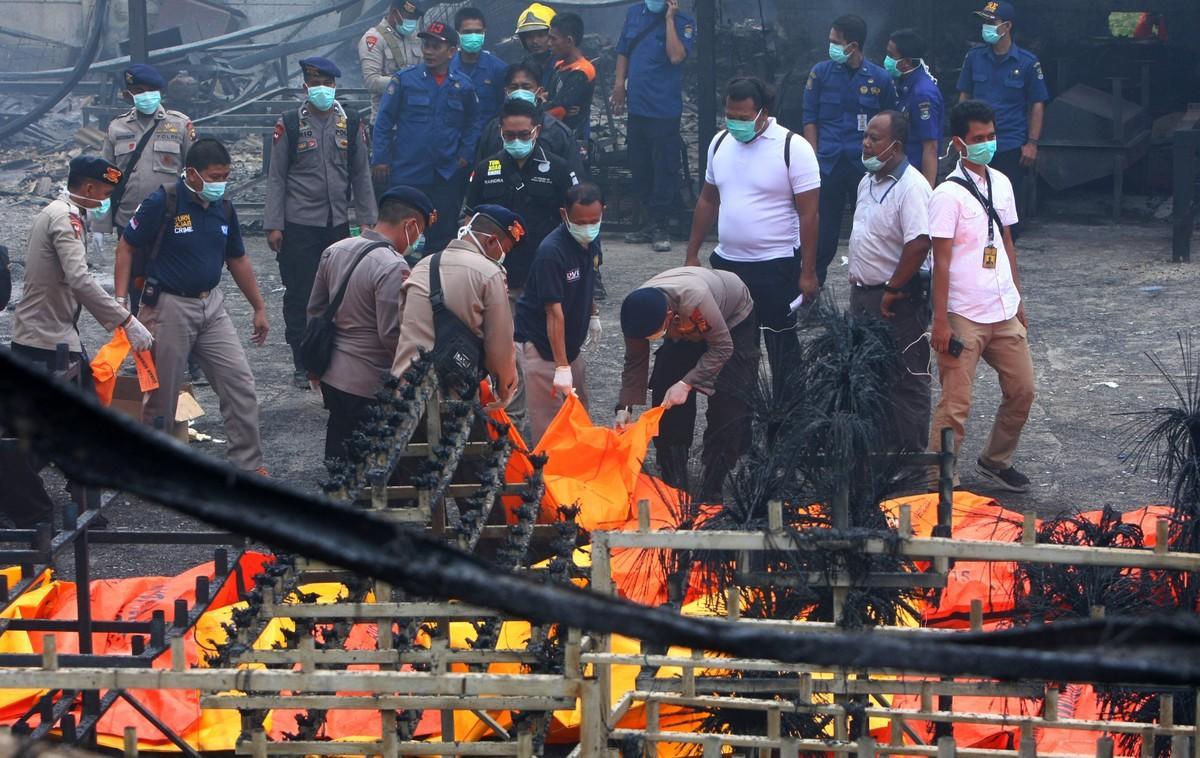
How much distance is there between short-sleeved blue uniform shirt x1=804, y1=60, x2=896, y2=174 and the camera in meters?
9.72

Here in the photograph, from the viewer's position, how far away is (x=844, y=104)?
32.1 feet

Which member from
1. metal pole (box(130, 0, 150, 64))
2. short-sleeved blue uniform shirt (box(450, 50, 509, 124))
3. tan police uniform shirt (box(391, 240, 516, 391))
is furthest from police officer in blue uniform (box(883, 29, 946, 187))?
metal pole (box(130, 0, 150, 64))

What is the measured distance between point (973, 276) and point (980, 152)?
56 centimetres

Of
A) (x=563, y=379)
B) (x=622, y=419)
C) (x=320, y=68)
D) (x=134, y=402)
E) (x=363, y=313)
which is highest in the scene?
(x=320, y=68)

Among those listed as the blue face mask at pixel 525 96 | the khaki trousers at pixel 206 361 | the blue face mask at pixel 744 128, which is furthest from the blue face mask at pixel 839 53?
the khaki trousers at pixel 206 361

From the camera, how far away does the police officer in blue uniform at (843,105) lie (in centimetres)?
970

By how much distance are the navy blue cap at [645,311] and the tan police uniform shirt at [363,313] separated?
0.98 meters

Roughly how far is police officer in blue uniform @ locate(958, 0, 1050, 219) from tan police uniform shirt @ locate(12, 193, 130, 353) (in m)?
6.69

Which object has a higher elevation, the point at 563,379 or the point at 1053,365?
the point at 563,379

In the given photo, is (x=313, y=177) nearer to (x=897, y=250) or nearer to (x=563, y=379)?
(x=563, y=379)

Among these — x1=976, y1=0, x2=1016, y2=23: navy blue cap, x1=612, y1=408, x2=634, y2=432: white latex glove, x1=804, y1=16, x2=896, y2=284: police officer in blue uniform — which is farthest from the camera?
x1=976, y1=0, x2=1016, y2=23: navy blue cap

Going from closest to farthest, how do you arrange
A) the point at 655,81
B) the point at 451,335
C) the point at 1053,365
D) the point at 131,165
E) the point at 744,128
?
1. the point at 451,335
2. the point at 744,128
3. the point at 131,165
4. the point at 1053,365
5. the point at 655,81

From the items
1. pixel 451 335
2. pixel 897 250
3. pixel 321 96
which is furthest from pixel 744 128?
pixel 321 96

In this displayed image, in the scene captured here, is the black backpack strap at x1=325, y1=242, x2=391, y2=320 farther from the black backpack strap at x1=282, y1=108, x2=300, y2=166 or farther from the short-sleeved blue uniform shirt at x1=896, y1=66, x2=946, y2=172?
the short-sleeved blue uniform shirt at x1=896, y1=66, x2=946, y2=172
